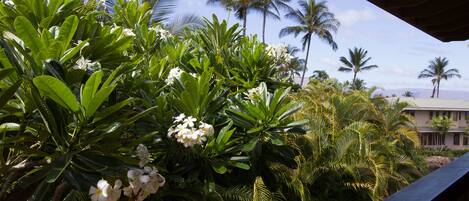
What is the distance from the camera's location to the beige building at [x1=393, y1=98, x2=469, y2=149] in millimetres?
41062

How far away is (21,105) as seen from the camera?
194cm

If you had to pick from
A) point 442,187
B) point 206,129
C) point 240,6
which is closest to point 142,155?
point 206,129

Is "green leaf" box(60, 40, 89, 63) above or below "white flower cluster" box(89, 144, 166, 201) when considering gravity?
above

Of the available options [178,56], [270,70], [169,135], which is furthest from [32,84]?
[270,70]

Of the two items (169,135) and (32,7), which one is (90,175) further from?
(32,7)

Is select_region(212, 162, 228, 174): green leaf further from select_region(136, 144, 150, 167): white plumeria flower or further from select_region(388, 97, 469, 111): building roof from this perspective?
select_region(388, 97, 469, 111): building roof

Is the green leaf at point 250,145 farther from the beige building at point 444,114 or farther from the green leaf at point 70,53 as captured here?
the beige building at point 444,114

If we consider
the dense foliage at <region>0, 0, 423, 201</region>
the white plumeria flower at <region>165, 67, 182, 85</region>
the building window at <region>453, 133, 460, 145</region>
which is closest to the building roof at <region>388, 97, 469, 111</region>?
the building window at <region>453, 133, 460, 145</region>

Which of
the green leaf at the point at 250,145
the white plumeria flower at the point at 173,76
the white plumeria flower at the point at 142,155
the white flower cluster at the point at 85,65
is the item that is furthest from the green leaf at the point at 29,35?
the green leaf at the point at 250,145

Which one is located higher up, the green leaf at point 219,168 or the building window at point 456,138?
the green leaf at point 219,168

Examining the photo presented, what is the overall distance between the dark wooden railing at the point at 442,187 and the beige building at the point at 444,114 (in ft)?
129

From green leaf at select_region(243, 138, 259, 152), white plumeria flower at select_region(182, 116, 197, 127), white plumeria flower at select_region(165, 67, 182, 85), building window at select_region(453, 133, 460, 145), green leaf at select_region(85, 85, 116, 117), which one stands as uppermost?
white plumeria flower at select_region(165, 67, 182, 85)

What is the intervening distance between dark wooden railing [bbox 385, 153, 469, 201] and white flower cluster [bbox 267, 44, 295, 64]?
6.40ft

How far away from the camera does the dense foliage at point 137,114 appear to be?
180 centimetres
